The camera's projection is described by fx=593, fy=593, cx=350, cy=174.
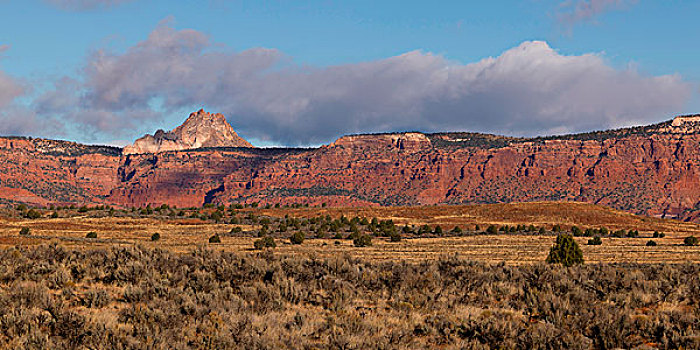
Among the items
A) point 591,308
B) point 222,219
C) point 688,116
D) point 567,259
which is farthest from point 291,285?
point 688,116

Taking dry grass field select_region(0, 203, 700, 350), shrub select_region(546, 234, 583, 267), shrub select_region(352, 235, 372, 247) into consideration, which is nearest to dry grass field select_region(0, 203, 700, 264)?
shrub select_region(352, 235, 372, 247)

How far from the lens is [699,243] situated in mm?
58719

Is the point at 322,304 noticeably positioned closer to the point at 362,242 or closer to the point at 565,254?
the point at 565,254

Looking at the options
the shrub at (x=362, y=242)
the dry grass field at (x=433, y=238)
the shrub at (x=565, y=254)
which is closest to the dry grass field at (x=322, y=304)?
the shrub at (x=565, y=254)

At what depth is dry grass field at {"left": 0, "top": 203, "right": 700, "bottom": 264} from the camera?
137ft

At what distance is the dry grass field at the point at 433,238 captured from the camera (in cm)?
4191

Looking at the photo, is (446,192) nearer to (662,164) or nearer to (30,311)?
(662,164)

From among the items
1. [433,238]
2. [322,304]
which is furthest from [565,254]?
[433,238]

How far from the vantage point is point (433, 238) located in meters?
63.2

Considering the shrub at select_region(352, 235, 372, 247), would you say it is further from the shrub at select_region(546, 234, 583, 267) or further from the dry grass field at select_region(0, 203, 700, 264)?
the shrub at select_region(546, 234, 583, 267)

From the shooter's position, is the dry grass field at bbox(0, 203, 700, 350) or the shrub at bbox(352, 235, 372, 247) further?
the shrub at bbox(352, 235, 372, 247)

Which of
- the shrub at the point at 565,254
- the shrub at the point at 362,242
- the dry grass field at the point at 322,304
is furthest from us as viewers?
the shrub at the point at 362,242

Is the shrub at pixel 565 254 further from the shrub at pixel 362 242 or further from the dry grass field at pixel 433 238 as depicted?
the shrub at pixel 362 242

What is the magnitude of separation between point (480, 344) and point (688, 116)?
219599 millimetres
